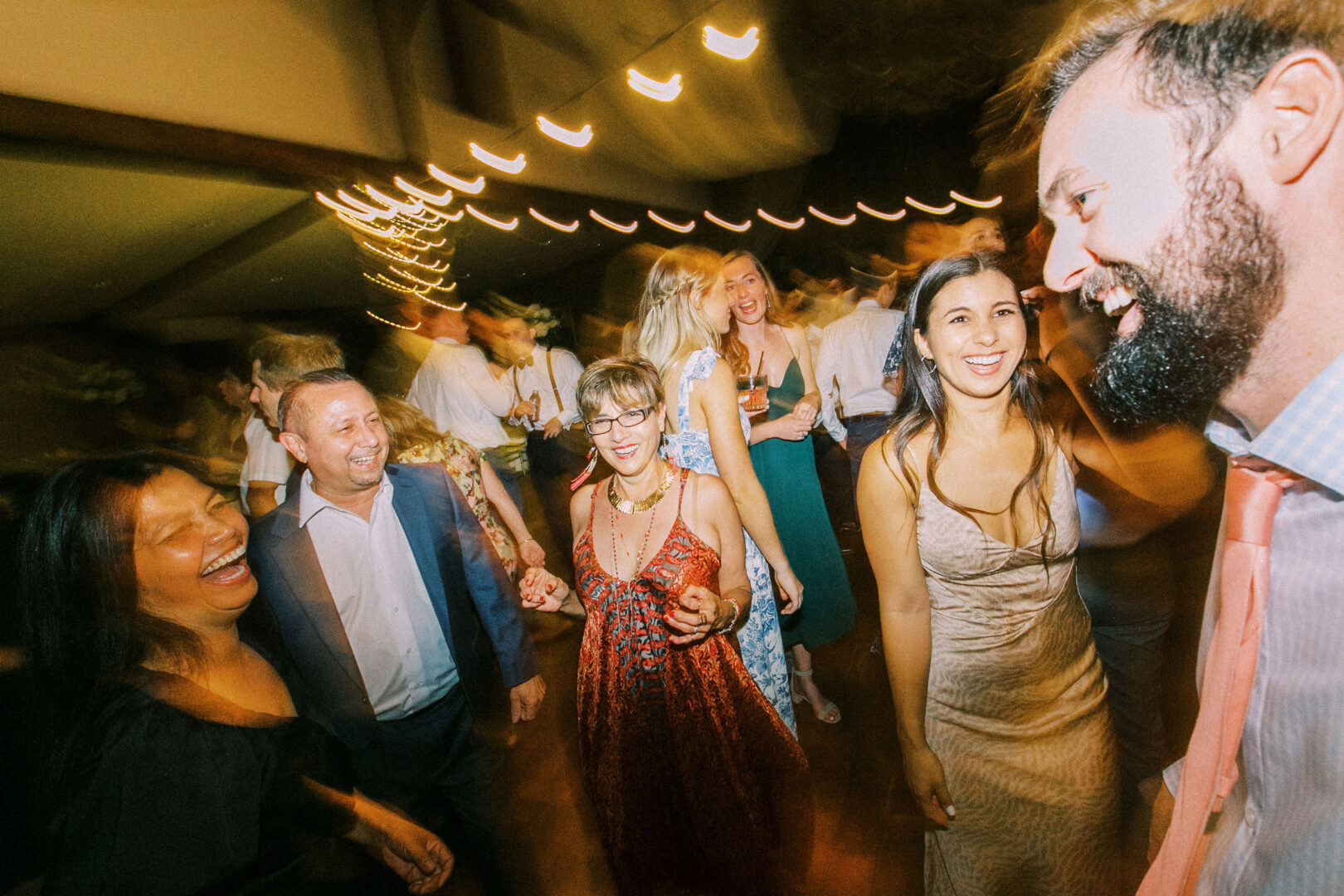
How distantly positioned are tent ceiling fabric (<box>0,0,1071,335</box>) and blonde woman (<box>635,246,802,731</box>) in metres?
1.47

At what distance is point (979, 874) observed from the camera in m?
1.32

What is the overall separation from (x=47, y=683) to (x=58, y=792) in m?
0.28

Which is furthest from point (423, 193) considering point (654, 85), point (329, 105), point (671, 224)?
point (671, 224)

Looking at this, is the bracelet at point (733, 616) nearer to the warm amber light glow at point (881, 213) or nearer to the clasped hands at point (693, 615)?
the clasped hands at point (693, 615)

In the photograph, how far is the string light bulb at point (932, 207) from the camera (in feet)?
17.1

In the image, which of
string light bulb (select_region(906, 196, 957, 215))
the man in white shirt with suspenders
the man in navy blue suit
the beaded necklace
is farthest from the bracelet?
string light bulb (select_region(906, 196, 957, 215))

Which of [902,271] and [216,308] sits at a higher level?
[216,308]

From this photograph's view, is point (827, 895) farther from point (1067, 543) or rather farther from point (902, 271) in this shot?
point (902, 271)

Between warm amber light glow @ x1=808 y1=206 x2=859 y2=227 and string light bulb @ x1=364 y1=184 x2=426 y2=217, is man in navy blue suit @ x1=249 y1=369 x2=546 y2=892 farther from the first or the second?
warm amber light glow @ x1=808 y1=206 x2=859 y2=227

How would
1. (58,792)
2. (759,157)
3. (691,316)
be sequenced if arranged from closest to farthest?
(58,792) < (691,316) < (759,157)

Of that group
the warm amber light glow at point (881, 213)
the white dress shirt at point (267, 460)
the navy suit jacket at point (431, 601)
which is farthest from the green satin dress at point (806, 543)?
the warm amber light glow at point (881, 213)

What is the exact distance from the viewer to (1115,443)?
4.14 feet

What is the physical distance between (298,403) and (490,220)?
4290 millimetres

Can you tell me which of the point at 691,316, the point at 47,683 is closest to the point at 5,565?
the point at 47,683
